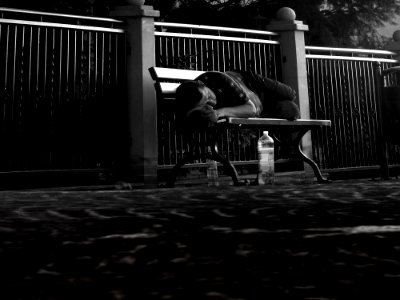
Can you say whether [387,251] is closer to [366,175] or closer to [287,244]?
[287,244]

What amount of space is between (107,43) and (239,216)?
5.58 metres

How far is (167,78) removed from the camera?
18.2 ft

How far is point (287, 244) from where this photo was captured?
694 millimetres

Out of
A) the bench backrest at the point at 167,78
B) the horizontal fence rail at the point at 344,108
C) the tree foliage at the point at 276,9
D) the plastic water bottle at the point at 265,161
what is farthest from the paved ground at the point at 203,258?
the tree foliage at the point at 276,9

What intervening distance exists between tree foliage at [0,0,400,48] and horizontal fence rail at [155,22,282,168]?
8.61ft

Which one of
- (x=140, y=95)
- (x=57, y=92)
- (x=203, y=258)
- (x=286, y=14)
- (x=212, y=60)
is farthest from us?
(x=286, y=14)

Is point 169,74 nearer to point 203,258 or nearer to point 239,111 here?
point 239,111

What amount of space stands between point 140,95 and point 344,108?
374 cm

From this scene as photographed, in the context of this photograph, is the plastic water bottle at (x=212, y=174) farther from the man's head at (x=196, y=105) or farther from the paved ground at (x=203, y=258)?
the paved ground at (x=203, y=258)

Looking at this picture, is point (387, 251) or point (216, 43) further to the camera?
point (216, 43)

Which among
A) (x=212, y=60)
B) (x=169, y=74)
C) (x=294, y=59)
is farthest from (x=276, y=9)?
(x=169, y=74)

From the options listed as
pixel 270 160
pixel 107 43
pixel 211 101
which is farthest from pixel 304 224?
pixel 107 43

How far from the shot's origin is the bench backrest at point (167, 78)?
5.27 m

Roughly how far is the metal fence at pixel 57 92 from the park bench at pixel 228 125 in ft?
3.18
